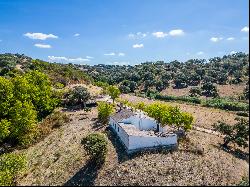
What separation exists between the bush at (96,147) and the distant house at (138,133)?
3.59 metres

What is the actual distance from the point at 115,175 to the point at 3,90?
32.3 meters

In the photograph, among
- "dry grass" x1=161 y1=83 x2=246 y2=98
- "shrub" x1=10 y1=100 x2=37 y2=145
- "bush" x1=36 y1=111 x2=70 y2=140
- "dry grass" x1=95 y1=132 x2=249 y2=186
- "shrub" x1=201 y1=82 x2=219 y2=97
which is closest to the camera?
"dry grass" x1=95 y1=132 x2=249 y2=186

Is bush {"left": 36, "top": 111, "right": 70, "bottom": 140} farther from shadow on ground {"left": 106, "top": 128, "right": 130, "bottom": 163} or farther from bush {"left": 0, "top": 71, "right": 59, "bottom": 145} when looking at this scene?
shadow on ground {"left": 106, "top": 128, "right": 130, "bottom": 163}

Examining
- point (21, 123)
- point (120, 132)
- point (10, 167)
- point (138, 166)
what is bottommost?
point (138, 166)

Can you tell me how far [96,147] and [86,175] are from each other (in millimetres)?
4179

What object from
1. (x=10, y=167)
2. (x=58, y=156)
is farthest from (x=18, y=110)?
(x=10, y=167)

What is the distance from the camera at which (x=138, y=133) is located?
51.8m

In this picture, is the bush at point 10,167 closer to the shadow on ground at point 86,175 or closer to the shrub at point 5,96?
the shadow on ground at point 86,175

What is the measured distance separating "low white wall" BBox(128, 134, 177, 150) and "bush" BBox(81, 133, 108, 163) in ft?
12.5

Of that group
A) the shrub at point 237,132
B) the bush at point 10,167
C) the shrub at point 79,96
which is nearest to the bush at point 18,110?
the shrub at point 79,96

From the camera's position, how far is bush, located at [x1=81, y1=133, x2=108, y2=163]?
4659cm

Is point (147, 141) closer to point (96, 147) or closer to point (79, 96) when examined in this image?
point (96, 147)

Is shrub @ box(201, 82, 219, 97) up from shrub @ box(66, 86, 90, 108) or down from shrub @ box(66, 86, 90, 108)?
down

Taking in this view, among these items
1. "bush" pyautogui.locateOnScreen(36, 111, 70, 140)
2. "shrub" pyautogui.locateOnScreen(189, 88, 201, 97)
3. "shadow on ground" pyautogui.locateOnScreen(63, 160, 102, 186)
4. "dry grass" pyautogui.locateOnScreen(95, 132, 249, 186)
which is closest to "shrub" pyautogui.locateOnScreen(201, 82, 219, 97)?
"shrub" pyautogui.locateOnScreen(189, 88, 201, 97)
